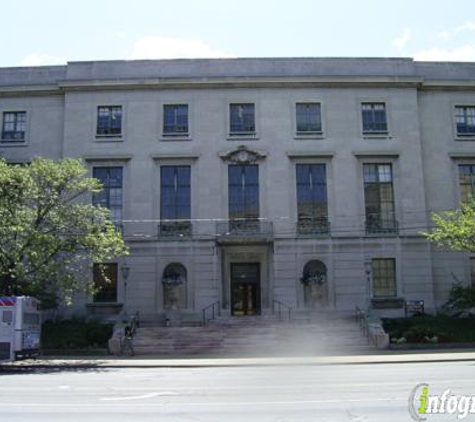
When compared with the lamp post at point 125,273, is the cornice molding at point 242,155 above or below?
above

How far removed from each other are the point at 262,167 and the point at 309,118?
181 inches

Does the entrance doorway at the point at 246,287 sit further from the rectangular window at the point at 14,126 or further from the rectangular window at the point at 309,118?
the rectangular window at the point at 14,126

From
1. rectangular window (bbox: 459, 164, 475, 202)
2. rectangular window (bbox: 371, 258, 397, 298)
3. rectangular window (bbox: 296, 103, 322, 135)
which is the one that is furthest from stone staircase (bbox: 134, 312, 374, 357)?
rectangular window (bbox: 296, 103, 322, 135)

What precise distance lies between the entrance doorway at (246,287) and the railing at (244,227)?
7.46 ft

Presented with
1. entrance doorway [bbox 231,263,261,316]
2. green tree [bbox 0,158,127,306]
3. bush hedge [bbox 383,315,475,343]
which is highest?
green tree [bbox 0,158,127,306]

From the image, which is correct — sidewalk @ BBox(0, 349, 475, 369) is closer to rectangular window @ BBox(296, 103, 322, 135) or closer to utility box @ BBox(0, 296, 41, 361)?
utility box @ BBox(0, 296, 41, 361)

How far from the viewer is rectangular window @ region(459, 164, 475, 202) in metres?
36.8

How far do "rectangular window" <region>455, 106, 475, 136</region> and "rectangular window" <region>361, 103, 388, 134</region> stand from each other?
502 centimetres

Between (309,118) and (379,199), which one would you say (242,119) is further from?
(379,199)

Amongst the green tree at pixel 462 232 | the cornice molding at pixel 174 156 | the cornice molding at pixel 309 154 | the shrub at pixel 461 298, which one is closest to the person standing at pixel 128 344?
the cornice molding at pixel 174 156

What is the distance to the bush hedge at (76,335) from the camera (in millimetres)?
A: 28500

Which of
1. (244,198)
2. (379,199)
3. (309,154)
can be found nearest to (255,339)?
(244,198)

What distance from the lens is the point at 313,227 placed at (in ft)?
116

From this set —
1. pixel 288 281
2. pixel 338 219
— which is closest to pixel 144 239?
pixel 288 281
